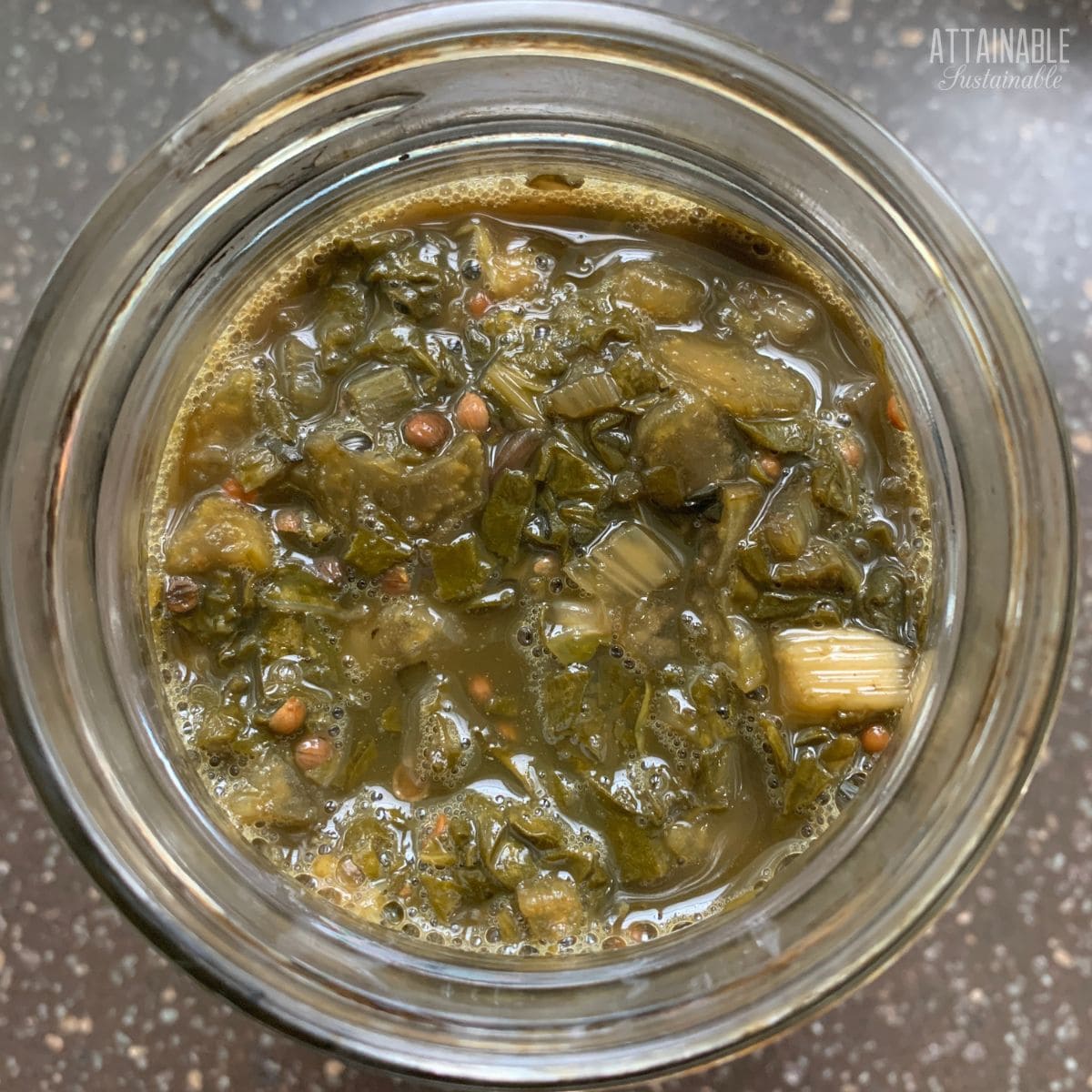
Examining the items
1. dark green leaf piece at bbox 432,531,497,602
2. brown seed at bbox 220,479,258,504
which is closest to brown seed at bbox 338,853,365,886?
dark green leaf piece at bbox 432,531,497,602

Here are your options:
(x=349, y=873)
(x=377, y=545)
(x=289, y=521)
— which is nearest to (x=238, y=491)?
(x=289, y=521)

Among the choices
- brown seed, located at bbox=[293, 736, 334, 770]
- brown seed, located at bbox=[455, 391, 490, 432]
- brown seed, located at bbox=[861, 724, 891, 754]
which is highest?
brown seed, located at bbox=[455, 391, 490, 432]

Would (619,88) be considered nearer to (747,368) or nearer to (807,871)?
(747,368)

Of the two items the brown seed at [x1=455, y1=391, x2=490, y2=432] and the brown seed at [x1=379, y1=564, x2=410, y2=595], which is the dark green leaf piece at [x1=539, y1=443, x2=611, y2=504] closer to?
the brown seed at [x1=455, y1=391, x2=490, y2=432]

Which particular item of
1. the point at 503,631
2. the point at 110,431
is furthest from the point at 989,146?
the point at 110,431

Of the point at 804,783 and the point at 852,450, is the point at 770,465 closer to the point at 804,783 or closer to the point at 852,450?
the point at 852,450

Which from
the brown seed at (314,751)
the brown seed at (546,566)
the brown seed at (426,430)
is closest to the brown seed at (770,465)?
the brown seed at (546,566)
